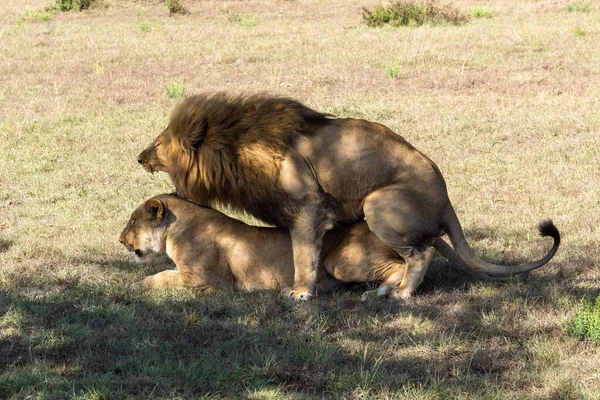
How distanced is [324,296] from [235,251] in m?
0.66

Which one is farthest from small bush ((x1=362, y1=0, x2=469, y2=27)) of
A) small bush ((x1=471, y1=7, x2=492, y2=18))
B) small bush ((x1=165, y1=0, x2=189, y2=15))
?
small bush ((x1=165, y1=0, x2=189, y2=15))

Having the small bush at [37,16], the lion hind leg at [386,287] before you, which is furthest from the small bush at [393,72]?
the small bush at [37,16]

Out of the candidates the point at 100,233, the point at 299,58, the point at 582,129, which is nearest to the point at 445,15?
the point at 299,58

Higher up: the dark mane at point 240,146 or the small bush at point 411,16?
the dark mane at point 240,146

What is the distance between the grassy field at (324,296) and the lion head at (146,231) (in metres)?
0.21

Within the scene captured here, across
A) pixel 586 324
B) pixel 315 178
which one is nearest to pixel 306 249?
pixel 315 178

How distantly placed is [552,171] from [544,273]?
3.04 metres

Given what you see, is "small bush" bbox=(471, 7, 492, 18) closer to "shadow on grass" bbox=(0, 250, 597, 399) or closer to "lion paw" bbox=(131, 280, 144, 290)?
"shadow on grass" bbox=(0, 250, 597, 399)

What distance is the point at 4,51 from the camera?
58.7 feet

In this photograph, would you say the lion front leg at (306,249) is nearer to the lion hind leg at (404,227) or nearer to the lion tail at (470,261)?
the lion hind leg at (404,227)

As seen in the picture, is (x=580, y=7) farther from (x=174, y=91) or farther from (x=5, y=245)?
(x=5, y=245)

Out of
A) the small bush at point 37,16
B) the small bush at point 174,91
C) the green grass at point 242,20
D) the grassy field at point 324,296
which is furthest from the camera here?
the small bush at point 37,16

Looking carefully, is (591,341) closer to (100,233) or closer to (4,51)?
(100,233)

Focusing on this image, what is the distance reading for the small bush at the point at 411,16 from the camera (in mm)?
21656
